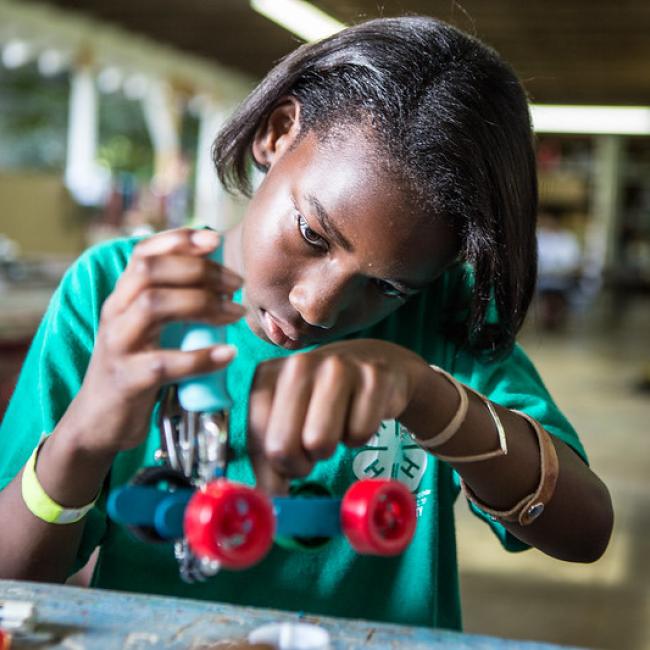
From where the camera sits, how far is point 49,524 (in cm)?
83

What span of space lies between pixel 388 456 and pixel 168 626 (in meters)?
0.39

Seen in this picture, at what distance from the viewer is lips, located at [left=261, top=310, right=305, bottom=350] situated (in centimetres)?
96

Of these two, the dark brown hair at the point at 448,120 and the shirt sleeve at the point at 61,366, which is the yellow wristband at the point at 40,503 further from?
the dark brown hair at the point at 448,120

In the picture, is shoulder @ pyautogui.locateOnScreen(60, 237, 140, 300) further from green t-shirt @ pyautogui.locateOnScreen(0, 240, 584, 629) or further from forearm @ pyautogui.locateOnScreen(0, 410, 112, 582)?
forearm @ pyautogui.locateOnScreen(0, 410, 112, 582)


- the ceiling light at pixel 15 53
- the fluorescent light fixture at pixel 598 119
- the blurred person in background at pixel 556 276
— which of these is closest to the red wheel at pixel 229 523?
the ceiling light at pixel 15 53

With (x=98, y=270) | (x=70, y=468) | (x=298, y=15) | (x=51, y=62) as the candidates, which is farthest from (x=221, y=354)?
(x=51, y=62)

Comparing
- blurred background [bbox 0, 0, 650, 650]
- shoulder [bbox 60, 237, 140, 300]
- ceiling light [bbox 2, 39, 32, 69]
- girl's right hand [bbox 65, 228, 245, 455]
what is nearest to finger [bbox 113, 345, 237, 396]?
girl's right hand [bbox 65, 228, 245, 455]

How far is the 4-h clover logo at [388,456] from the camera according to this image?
1067 mm

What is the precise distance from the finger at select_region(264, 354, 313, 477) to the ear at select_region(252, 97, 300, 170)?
0.42 m

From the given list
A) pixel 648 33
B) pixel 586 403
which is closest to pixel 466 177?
pixel 586 403

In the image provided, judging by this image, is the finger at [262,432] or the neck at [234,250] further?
the neck at [234,250]

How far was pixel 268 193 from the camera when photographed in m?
0.94

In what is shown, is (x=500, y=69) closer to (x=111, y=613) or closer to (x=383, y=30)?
(x=383, y=30)

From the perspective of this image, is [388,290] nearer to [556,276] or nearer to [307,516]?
[307,516]
